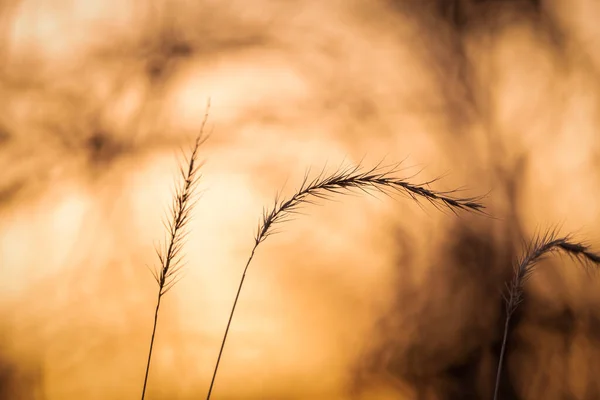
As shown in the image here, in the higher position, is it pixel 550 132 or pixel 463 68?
pixel 463 68

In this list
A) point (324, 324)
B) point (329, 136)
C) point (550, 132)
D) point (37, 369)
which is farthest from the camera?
point (550, 132)

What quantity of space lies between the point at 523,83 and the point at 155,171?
2.71 metres

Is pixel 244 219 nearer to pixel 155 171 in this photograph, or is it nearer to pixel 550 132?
pixel 155 171

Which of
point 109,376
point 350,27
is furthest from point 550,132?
point 109,376

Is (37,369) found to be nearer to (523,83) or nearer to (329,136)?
(329,136)

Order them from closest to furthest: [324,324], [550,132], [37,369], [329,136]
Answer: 1. [37,369]
2. [324,324]
3. [329,136]
4. [550,132]

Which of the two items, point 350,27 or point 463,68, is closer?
point 350,27

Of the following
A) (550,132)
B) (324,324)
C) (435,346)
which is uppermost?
(550,132)

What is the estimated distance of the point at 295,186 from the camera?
3.60m

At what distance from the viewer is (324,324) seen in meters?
3.54

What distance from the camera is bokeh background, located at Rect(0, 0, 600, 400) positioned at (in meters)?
3.20

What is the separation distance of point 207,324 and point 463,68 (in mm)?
2610

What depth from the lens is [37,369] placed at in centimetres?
307

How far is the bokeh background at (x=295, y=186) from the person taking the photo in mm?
3199
